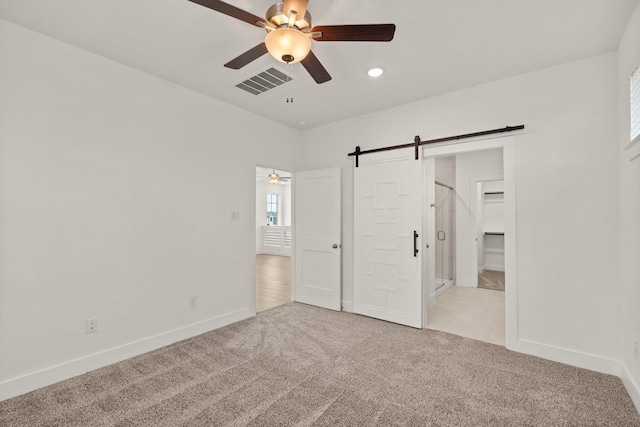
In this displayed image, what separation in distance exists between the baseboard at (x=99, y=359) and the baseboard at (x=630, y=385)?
146 inches

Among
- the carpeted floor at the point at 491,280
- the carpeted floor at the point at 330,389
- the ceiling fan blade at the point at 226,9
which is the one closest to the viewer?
the ceiling fan blade at the point at 226,9

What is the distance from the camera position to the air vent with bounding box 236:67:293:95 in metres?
2.99

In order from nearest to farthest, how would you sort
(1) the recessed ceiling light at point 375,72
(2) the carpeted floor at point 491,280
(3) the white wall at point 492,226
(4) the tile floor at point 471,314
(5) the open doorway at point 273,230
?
(1) the recessed ceiling light at point 375,72 < (4) the tile floor at point 471,314 < (2) the carpeted floor at point 491,280 < (5) the open doorway at point 273,230 < (3) the white wall at point 492,226

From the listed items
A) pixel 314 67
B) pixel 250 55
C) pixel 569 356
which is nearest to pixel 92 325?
pixel 250 55

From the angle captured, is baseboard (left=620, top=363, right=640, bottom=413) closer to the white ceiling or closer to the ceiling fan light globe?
the white ceiling

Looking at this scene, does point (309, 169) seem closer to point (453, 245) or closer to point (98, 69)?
point (98, 69)

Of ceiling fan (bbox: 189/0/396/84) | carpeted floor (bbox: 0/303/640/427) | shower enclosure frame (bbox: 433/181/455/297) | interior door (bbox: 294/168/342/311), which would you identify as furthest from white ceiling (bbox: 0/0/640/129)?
carpeted floor (bbox: 0/303/640/427)

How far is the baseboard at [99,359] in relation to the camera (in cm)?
225

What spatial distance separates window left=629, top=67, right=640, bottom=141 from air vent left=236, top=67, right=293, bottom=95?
8.97ft

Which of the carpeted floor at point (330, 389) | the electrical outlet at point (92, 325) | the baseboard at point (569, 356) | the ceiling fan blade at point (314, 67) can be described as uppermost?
the ceiling fan blade at point (314, 67)

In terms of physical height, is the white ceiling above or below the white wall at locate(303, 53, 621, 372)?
above

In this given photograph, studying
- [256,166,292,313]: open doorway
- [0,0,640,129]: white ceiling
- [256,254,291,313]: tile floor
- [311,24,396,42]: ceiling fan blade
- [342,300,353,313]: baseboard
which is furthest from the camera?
[256,166,292,313]: open doorway

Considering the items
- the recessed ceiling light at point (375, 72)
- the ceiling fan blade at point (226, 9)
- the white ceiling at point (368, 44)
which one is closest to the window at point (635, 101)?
the white ceiling at point (368, 44)

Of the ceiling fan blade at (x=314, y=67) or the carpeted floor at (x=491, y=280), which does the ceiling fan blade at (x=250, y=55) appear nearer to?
the ceiling fan blade at (x=314, y=67)
